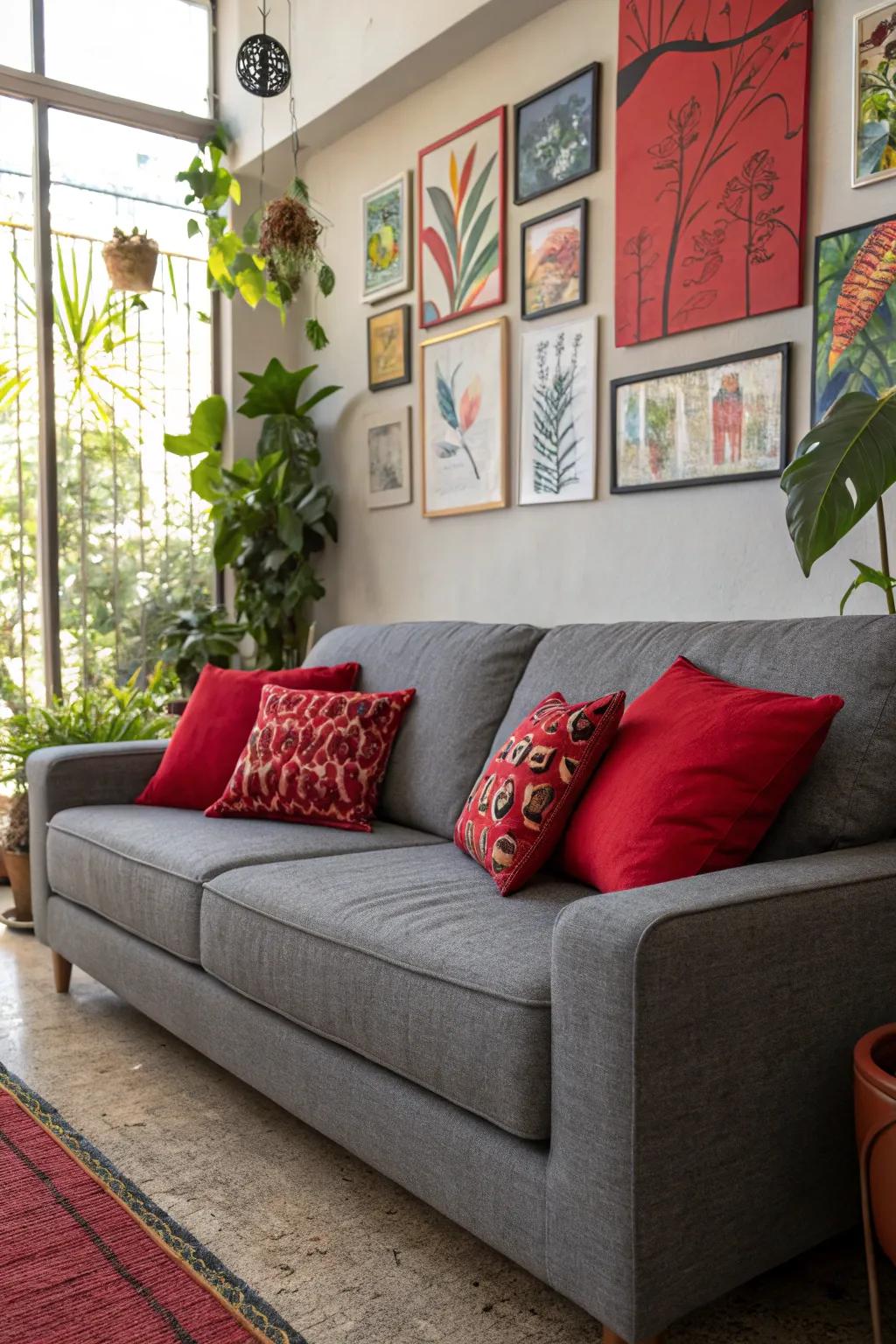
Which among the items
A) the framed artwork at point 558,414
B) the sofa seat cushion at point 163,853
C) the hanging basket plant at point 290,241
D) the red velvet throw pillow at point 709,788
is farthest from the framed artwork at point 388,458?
the red velvet throw pillow at point 709,788

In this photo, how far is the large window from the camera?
4121mm

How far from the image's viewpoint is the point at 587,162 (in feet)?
9.82

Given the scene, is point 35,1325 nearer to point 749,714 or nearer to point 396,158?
point 749,714

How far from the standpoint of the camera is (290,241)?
3.67 metres

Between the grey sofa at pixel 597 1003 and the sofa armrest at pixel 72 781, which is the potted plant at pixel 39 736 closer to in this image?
the sofa armrest at pixel 72 781

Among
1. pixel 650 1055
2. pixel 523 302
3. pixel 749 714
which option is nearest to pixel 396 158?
pixel 523 302

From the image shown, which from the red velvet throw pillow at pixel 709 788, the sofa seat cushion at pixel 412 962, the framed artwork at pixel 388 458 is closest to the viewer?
the sofa seat cushion at pixel 412 962

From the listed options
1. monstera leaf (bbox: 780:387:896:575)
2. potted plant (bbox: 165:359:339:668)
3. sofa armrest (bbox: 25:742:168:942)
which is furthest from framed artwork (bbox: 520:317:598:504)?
sofa armrest (bbox: 25:742:168:942)

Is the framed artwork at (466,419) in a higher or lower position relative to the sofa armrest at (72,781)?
higher

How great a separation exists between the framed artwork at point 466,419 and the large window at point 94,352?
49.3 inches

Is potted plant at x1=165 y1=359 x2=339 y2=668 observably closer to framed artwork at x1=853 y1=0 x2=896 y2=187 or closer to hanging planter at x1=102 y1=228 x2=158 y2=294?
hanging planter at x1=102 y1=228 x2=158 y2=294

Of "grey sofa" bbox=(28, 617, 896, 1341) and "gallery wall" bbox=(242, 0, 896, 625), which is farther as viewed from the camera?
"gallery wall" bbox=(242, 0, 896, 625)

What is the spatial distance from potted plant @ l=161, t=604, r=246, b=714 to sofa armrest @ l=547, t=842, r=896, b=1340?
290 centimetres

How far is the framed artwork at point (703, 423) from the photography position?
100 inches
